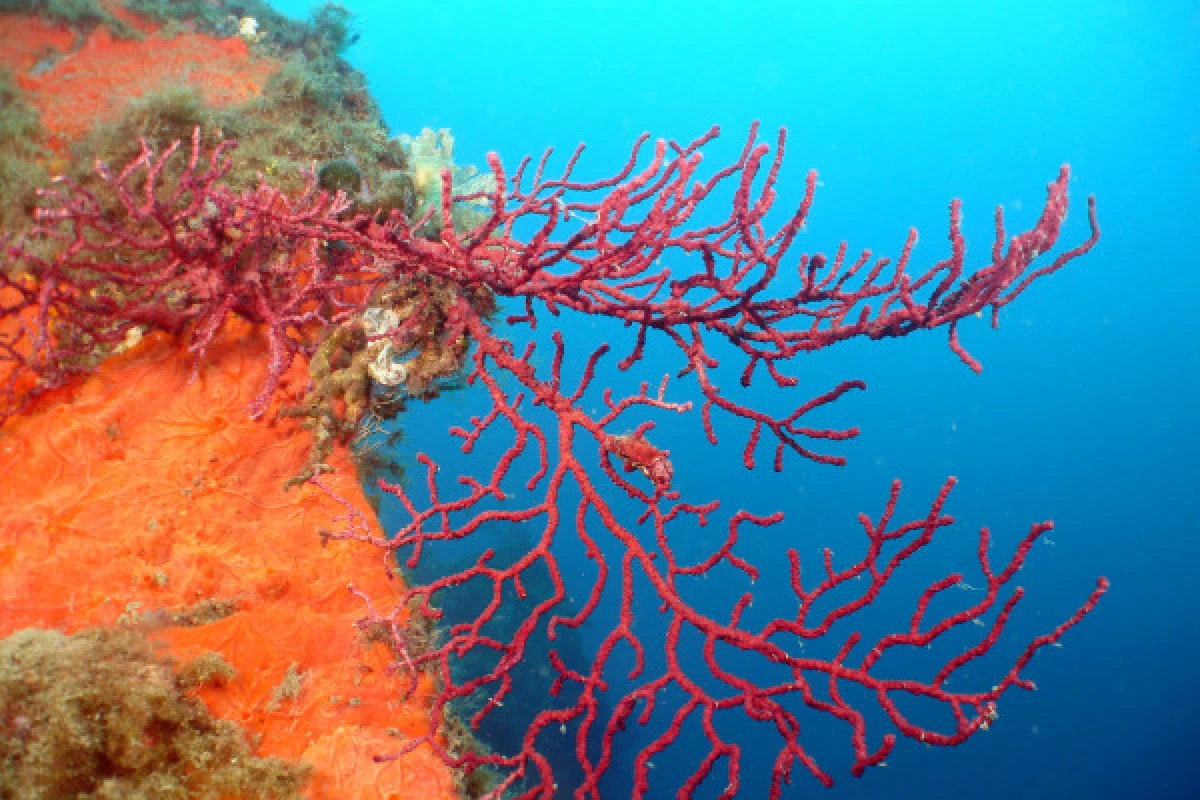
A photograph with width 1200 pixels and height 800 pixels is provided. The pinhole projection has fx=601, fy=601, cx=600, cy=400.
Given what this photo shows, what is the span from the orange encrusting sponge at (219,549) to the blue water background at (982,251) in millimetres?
12290

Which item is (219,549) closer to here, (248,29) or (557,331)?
(557,331)

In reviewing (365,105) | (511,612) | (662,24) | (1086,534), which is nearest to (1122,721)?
(1086,534)

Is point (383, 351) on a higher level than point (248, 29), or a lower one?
lower

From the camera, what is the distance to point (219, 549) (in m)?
3.65

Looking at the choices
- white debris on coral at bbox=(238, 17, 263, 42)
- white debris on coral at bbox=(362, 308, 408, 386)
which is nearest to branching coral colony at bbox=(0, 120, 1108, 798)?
white debris on coral at bbox=(362, 308, 408, 386)

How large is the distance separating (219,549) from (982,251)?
162 ft

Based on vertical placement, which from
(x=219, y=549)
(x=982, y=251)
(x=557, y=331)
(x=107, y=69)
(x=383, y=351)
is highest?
(x=982, y=251)

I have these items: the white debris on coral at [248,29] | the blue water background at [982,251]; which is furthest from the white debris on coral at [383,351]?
the blue water background at [982,251]

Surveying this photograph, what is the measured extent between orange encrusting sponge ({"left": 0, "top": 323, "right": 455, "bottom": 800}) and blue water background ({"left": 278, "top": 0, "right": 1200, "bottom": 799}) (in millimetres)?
12290

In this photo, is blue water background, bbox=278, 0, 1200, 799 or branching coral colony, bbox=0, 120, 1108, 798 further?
blue water background, bbox=278, 0, 1200, 799

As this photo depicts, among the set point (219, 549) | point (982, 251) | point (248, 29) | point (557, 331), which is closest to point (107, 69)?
point (248, 29)

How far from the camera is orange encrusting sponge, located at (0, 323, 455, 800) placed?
3.22 m

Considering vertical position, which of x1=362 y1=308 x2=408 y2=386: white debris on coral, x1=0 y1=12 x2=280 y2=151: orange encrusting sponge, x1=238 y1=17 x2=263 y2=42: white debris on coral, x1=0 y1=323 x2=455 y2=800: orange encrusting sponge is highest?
A: x1=238 y1=17 x2=263 y2=42: white debris on coral

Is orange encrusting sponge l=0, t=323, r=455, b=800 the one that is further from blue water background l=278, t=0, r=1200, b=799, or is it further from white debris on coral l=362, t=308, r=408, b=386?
blue water background l=278, t=0, r=1200, b=799
